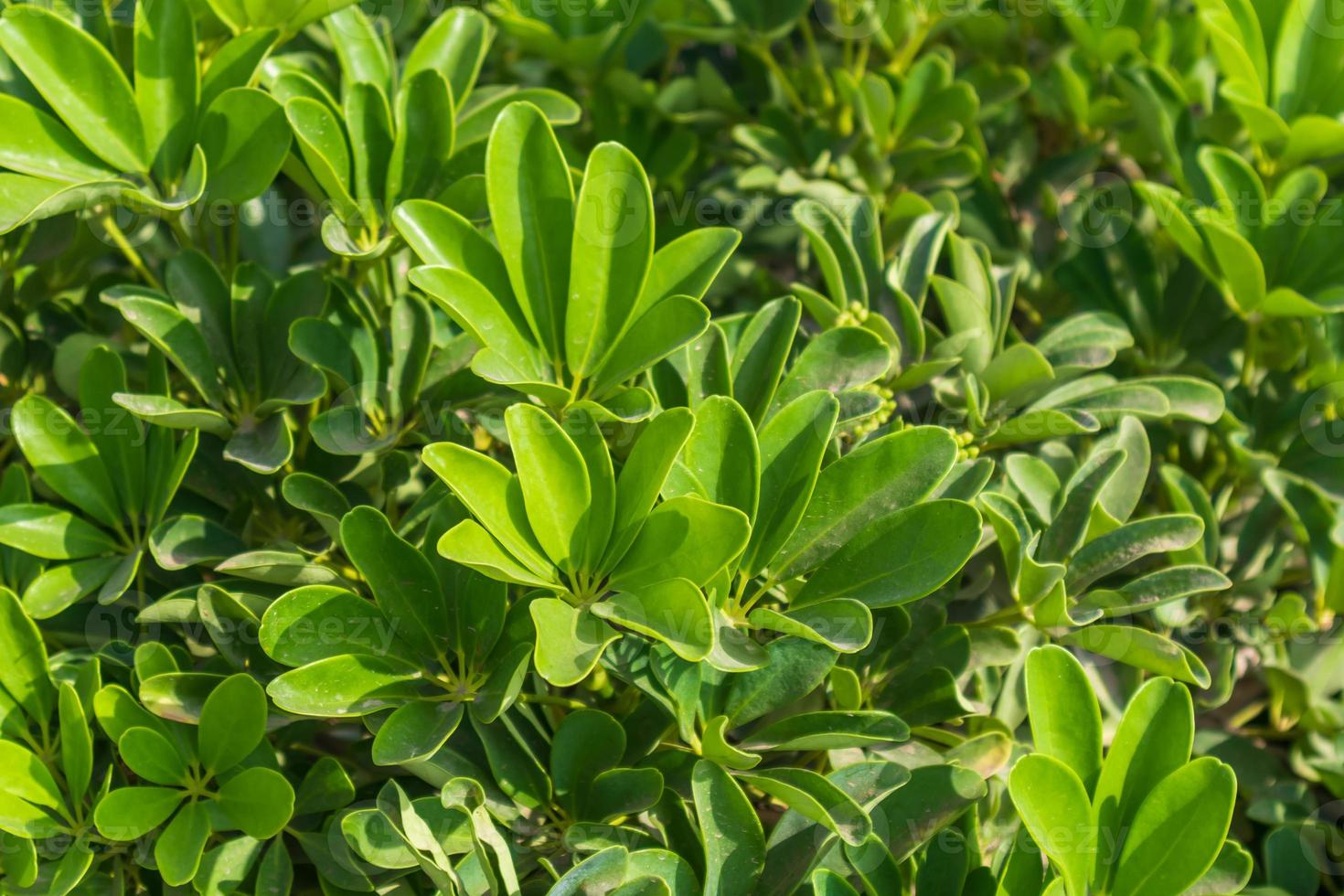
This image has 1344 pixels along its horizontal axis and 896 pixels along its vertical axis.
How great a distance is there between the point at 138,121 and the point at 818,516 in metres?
0.80

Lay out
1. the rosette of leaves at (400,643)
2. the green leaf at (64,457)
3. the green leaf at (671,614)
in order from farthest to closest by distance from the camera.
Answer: the green leaf at (64,457) → the rosette of leaves at (400,643) → the green leaf at (671,614)

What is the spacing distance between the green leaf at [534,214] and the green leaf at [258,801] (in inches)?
17.8

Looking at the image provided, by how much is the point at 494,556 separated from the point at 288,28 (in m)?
0.72

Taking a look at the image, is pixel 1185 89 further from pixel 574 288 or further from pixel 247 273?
pixel 247 273

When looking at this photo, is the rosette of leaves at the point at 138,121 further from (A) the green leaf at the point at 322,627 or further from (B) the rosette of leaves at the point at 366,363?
(A) the green leaf at the point at 322,627

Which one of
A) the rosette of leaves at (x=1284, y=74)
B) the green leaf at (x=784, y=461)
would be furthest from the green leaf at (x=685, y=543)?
the rosette of leaves at (x=1284, y=74)

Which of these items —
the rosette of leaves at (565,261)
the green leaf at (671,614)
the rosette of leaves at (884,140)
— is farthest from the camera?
the rosette of leaves at (884,140)

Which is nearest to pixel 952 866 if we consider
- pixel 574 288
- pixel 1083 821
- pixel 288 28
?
pixel 1083 821

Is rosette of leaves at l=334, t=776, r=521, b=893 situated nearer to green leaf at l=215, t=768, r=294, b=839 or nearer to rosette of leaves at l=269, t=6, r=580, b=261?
green leaf at l=215, t=768, r=294, b=839

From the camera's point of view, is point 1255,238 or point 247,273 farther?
point 1255,238

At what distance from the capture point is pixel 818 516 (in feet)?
3.51

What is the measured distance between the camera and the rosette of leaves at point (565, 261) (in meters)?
1.08

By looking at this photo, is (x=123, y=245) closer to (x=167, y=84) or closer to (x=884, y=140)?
(x=167, y=84)

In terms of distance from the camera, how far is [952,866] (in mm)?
1072
